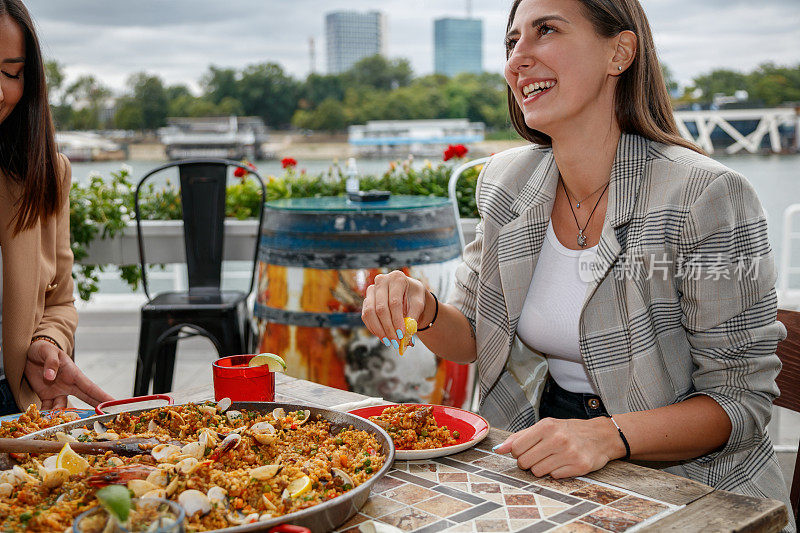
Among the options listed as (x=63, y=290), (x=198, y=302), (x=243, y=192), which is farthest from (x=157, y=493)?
(x=243, y=192)

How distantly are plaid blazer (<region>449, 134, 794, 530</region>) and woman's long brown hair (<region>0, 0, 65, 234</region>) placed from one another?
1.07 meters

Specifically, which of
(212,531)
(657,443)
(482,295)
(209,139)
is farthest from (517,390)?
(209,139)

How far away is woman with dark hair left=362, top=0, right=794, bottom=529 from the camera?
1256mm

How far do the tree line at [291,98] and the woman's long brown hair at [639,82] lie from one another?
19.8 feet

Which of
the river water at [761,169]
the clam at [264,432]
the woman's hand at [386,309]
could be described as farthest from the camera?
the river water at [761,169]

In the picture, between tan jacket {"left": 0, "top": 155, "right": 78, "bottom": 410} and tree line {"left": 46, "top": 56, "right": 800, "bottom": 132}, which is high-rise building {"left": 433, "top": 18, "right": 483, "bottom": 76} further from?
tan jacket {"left": 0, "top": 155, "right": 78, "bottom": 410}

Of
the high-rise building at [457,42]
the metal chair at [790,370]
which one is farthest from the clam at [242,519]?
the high-rise building at [457,42]

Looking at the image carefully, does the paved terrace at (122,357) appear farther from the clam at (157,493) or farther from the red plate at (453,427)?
the clam at (157,493)

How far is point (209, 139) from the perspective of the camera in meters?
6.06

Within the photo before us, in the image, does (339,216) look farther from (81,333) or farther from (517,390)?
(81,333)

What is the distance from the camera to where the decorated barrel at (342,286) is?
92.2 inches

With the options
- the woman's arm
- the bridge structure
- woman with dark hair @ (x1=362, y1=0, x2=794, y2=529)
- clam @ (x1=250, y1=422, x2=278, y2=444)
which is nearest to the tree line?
the bridge structure

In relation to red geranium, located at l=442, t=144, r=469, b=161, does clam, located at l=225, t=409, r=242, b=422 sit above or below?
below

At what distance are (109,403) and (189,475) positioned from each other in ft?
1.29
